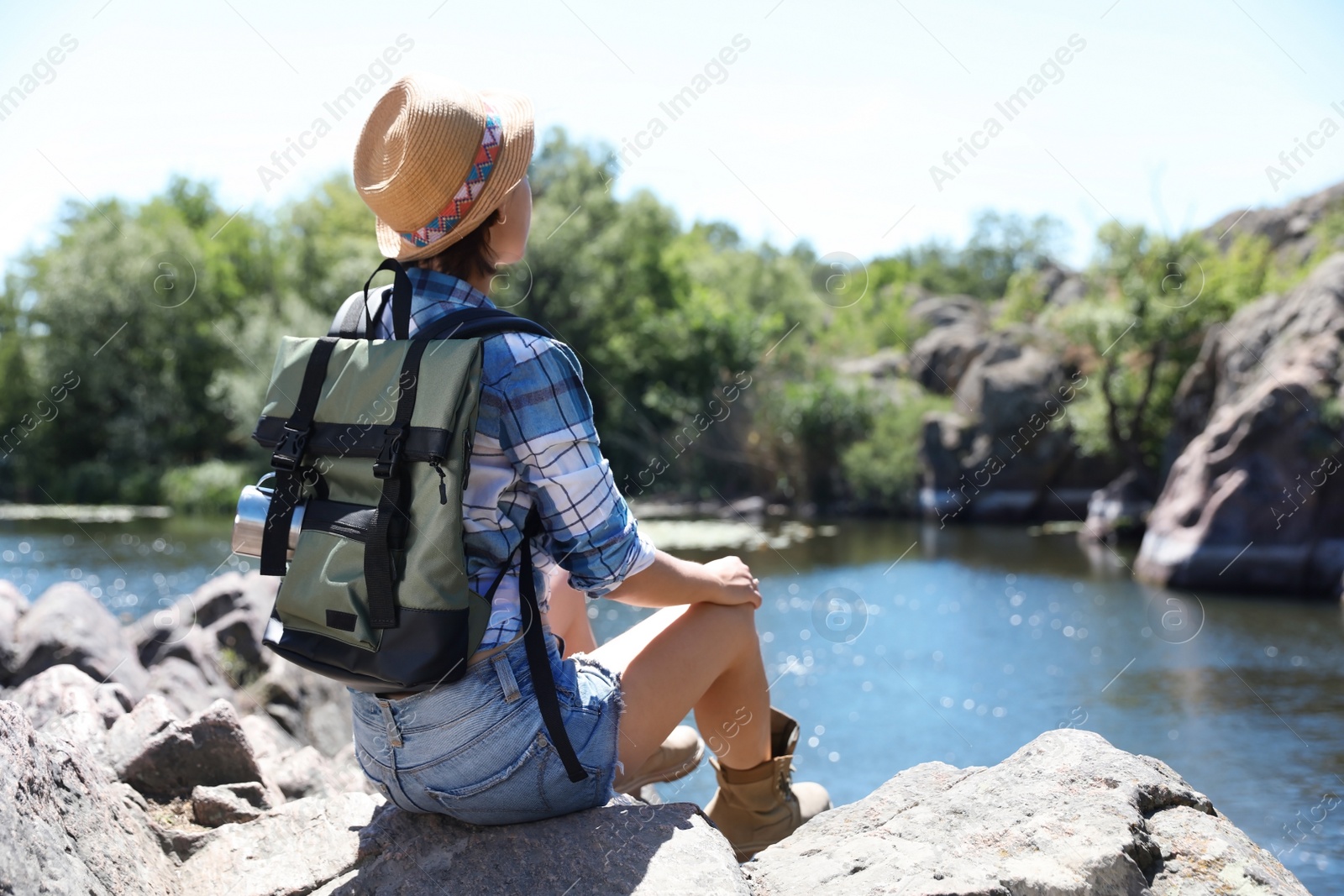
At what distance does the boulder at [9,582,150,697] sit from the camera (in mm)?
5418

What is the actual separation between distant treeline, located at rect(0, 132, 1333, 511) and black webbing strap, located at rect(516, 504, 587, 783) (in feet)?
60.6

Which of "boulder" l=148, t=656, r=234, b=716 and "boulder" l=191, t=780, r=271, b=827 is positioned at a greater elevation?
"boulder" l=191, t=780, r=271, b=827

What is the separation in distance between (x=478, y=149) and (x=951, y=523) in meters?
19.4

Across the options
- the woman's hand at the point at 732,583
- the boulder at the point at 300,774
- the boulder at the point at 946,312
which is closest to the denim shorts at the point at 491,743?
the woman's hand at the point at 732,583

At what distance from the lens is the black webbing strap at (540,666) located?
2092 millimetres

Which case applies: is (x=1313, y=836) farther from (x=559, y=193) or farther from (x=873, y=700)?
(x=559, y=193)

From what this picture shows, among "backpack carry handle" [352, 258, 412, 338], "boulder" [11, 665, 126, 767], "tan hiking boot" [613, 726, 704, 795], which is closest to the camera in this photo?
"backpack carry handle" [352, 258, 412, 338]

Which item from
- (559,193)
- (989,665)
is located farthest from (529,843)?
(559,193)

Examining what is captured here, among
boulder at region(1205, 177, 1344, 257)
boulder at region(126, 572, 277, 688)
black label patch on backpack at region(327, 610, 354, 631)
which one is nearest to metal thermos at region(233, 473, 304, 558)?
black label patch on backpack at region(327, 610, 354, 631)

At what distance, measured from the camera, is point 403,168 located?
215cm

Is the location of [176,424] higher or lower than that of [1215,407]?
lower

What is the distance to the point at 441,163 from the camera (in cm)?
214

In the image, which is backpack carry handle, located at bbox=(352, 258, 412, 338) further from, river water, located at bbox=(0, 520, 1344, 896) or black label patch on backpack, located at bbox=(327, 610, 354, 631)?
river water, located at bbox=(0, 520, 1344, 896)

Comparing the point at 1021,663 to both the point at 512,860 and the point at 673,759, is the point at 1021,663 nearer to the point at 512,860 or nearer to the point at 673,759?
the point at 673,759
